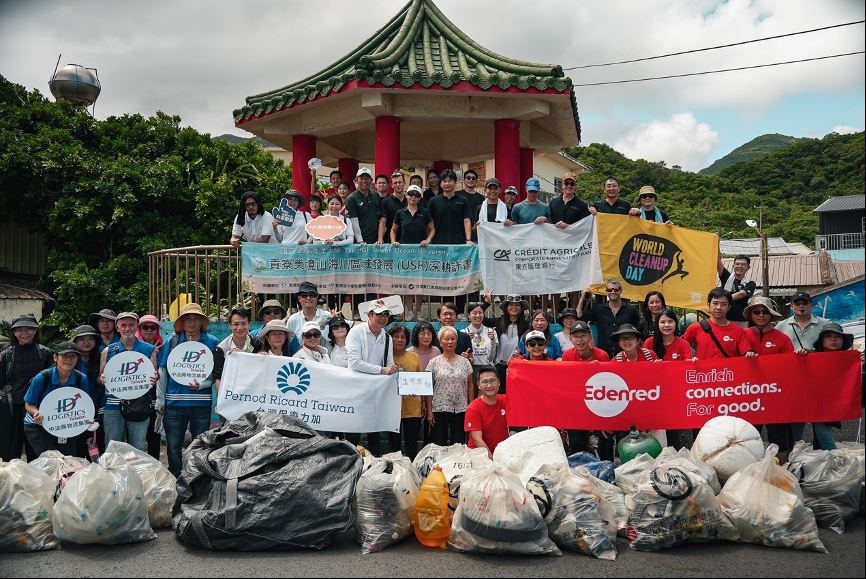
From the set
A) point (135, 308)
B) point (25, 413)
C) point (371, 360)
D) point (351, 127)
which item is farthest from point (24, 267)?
point (371, 360)

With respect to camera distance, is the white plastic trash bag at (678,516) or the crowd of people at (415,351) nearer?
the white plastic trash bag at (678,516)

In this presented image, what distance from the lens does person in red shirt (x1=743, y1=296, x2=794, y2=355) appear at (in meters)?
7.37

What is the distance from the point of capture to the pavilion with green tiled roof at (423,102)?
10398 millimetres

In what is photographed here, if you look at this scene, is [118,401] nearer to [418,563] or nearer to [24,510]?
[24,510]

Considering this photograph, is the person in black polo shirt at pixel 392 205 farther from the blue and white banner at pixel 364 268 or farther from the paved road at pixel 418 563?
the paved road at pixel 418 563

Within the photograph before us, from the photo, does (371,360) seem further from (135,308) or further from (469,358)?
(135,308)

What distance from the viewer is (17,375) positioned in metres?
7.44

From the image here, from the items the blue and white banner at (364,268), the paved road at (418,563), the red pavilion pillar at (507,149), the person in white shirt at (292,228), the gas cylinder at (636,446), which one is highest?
the red pavilion pillar at (507,149)

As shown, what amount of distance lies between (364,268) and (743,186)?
56.4m

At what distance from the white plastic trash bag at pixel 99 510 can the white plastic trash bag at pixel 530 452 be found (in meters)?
3.08

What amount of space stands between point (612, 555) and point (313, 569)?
2235 millimetres

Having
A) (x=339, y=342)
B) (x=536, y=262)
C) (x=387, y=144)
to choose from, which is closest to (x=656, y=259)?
(x=536, y=262)

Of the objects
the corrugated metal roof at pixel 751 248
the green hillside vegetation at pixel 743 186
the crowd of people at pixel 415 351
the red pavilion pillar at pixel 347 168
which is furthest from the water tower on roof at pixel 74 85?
the corrugated metal roof at pixel 751 248

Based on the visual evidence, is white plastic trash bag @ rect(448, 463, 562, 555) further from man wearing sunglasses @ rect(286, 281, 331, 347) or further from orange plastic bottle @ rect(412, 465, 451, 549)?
man wearing sunglasses @ rect(286, 281, 331, 347)
